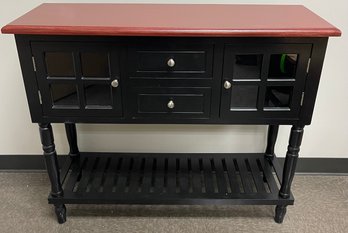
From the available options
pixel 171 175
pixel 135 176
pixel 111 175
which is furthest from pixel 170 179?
pixel 111 175

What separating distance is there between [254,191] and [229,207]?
14 cm

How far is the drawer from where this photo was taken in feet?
3.96

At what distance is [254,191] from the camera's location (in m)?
1.62

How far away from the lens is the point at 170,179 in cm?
161

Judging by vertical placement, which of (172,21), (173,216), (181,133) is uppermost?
(172,21)

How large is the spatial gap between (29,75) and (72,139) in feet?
1.83

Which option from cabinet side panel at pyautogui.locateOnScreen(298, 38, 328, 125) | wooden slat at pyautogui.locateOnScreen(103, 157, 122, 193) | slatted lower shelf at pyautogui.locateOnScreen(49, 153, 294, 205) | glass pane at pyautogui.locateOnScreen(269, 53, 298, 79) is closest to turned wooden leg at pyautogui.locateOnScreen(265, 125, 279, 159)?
slatted lower shelf at pyautogui.locateOnScreen(49, 153, 294, 205)

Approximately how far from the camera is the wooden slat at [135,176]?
1.54 meters

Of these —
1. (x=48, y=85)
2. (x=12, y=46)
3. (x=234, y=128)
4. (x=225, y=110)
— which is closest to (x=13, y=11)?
(x=12, y=46)

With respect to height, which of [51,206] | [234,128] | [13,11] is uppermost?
[13,11]

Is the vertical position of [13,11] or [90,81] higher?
[13,11]

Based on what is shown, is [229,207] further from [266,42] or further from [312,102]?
[266,42]

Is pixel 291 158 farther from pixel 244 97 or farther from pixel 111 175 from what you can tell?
pixel 111 175

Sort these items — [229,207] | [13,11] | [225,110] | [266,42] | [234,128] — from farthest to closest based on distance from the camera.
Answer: [234,128]
[229,207]
[13,11]
[225,110]
[266,42]
